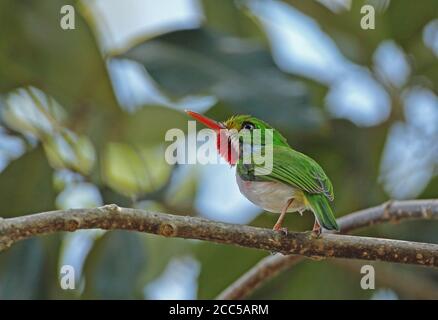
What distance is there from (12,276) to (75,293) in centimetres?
24

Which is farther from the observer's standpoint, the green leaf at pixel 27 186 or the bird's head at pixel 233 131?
the green leaf at pixel 27 186

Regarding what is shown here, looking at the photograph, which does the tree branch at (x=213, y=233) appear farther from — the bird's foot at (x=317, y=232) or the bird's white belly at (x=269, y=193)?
the bird's white belly at (x=269, y=193)

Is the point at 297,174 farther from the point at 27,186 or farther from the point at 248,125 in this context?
the point at 27,186

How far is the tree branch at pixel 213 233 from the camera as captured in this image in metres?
1.42

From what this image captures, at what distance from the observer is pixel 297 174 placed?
5.73 feet

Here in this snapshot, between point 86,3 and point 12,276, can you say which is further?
point 86,3

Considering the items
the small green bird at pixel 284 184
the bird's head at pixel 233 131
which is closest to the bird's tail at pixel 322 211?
the small green bird at pixel 284 184

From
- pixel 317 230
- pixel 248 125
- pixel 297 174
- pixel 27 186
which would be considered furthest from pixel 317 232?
pixel 27 186

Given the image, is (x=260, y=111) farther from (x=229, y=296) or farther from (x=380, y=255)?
(x=380, y=255)

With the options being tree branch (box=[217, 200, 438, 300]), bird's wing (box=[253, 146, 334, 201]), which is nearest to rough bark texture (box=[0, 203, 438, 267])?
bird's wing (box=[253, 146, 334, 201])

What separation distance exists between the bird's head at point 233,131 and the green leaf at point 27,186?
1162 millimetres

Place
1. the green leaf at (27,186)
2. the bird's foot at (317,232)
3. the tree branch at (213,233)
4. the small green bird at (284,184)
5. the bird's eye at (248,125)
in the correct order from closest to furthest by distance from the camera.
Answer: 1. the tree branch at (213,233)
2. the bird's foot at (317,232)
3. the small green bird at (284,184)
4. the bird's eye at (248,125)
5. the green leaf at (27,186)
